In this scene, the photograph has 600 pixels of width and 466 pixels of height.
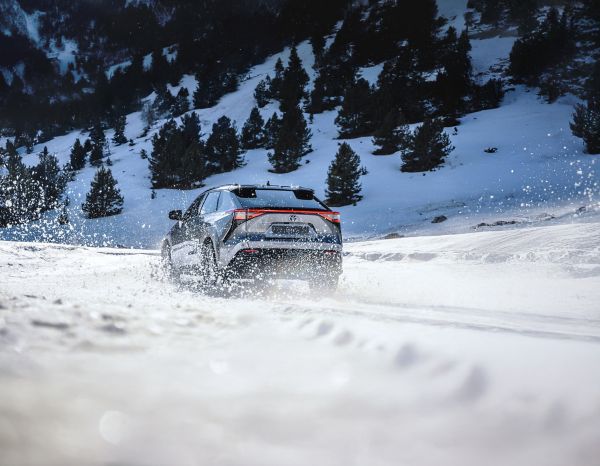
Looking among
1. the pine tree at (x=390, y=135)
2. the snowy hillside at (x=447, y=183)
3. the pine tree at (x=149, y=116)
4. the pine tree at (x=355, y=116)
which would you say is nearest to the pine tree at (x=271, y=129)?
the snowy hillside at (x=447, y=183)

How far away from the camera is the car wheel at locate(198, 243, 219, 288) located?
246 inches

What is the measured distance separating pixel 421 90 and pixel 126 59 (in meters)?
72.4

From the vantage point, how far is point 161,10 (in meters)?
101

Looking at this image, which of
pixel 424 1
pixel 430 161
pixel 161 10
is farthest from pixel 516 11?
pixel 161 10

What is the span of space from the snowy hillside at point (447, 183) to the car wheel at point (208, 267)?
46.8 ft

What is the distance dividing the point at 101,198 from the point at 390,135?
18.9 meters

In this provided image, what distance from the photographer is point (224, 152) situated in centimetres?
3369

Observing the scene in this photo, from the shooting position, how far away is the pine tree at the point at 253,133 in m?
37.7

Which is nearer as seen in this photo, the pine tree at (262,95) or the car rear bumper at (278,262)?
the car rear bumper at (278,262)

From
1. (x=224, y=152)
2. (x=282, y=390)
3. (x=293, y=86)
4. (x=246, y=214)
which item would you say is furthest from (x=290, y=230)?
(x=293, y=86)

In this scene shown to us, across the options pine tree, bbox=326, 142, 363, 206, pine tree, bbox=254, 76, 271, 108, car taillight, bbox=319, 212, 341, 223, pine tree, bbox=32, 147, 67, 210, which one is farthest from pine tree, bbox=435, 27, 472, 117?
car taillight, bbox=319, 212, 341, 223

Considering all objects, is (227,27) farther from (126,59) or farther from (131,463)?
(131,463)

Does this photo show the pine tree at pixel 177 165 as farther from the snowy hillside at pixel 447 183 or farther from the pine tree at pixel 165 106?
the pine tree at pixel 165 106

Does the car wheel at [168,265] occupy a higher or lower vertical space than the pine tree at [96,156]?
lower
